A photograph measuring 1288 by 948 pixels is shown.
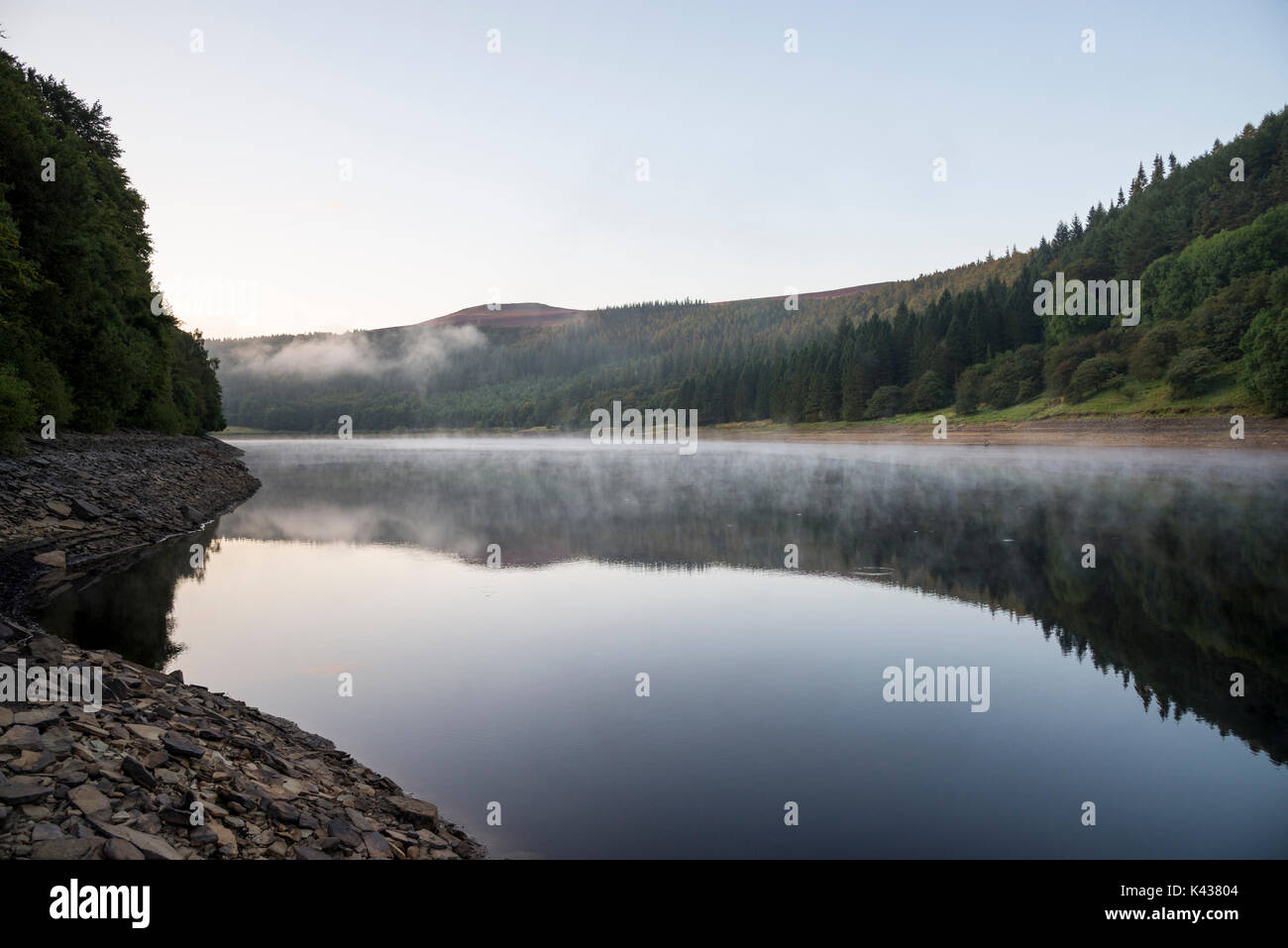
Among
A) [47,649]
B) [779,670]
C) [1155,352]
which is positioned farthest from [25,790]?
[1155,352]

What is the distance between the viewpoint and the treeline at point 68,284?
24875 mm

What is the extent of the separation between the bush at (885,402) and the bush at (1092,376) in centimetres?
3020

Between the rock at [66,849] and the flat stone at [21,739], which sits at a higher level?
the flat stone at [21,739]

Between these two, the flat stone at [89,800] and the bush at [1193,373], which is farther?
the bush at [1193,373]

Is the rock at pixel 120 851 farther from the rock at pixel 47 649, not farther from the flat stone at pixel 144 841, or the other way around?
the rock at pixel 47 649

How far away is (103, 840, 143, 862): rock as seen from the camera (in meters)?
4.75

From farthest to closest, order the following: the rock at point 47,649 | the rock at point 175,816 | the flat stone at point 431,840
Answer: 1. the rock at point 47,649
2. the flat stone at point 431,840
3. the rock at point 175,816

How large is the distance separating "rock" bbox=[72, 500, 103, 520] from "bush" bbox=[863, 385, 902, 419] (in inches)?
3967

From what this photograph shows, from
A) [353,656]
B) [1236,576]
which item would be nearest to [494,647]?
[353,656]

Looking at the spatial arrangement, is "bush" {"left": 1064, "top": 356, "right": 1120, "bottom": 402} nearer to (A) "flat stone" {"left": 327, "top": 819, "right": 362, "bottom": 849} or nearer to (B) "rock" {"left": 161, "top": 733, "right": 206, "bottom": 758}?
(A) "flat stone" {"left": 327, "top": 819, "right": 362, "bottom": 849}

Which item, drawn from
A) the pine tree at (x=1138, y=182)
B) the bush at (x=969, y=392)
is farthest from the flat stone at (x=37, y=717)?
the pine tree at (x=1138, y=182)

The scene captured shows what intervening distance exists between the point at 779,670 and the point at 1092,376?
80.7m

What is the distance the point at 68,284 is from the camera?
2989cm

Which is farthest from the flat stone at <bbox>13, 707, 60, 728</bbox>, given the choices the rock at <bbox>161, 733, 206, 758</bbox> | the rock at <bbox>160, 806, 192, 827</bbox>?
the rock at <bbox>160, 806, 192, 827</bbox>
